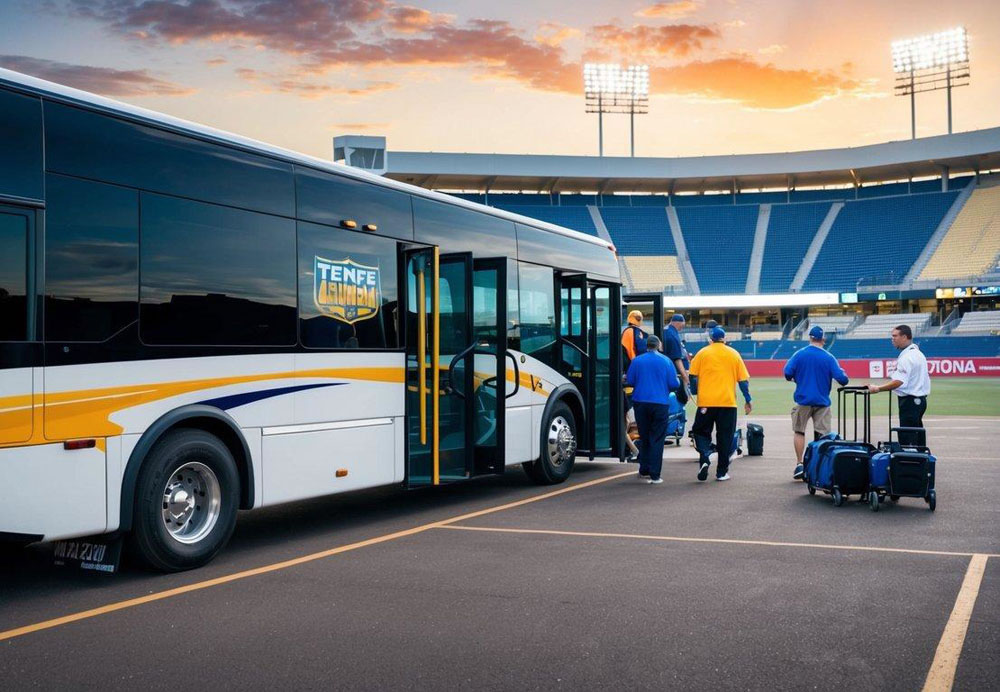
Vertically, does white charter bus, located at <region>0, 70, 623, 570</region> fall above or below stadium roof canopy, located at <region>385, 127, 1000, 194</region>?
below

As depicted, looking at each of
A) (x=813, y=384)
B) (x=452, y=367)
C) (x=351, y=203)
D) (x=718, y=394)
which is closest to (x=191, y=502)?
(x=351, y=203)

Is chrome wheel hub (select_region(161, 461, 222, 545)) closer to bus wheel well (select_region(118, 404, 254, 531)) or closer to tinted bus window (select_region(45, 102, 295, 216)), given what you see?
bus wheel well (select_region(118, 404, 254, 531))

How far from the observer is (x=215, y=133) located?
24.1 feet

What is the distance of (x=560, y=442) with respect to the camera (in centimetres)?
1192

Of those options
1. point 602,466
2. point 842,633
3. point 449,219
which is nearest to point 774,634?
point 842,633

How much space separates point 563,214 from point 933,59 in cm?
2519

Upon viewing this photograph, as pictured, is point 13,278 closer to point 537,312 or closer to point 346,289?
point 346,289

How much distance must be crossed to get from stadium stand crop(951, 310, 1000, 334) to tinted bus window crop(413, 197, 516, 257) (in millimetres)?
46640

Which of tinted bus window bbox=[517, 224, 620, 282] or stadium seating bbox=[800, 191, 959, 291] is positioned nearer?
tinted bus window bbox=[517, 224, 620, 282]

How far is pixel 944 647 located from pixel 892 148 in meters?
60.2

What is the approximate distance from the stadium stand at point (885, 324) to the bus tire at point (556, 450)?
44480 millimetres

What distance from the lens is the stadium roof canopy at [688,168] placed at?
5984 cm

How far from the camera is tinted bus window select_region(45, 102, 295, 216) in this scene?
620cm

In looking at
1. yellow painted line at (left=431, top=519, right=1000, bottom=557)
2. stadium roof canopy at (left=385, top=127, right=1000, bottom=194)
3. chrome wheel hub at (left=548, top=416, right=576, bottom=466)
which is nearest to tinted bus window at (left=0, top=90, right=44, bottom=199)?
yellow painted line at (left=431, top=519, right=1000, bottom=557)
